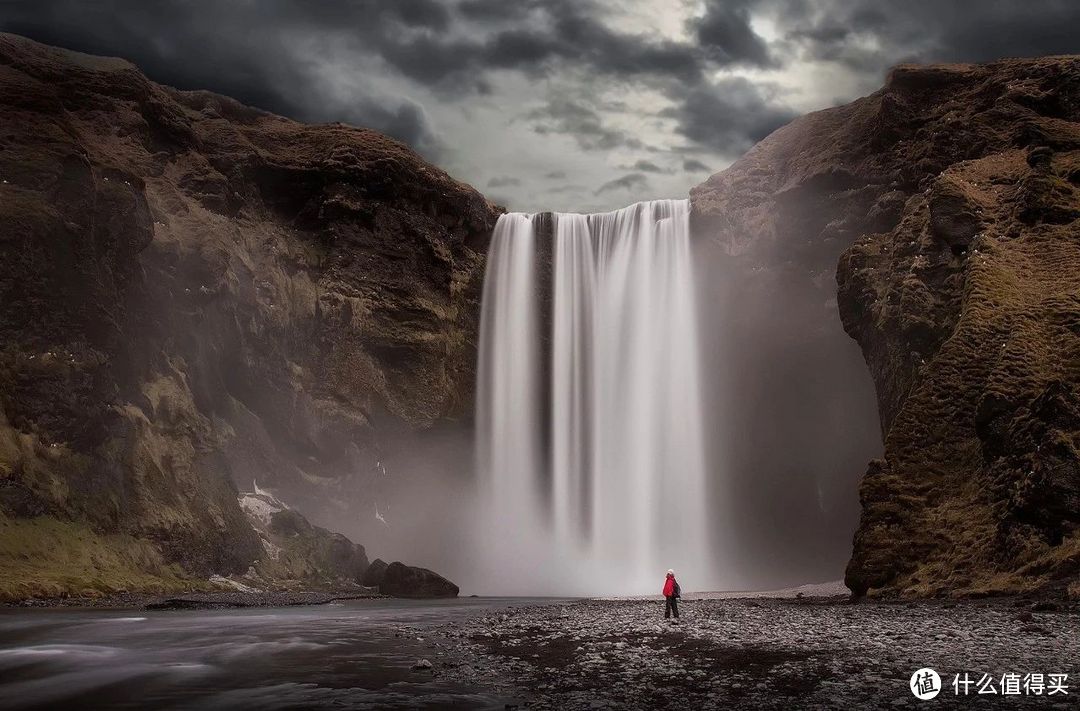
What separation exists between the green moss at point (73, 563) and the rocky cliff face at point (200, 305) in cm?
21

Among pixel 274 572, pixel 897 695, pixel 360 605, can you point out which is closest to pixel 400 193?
pixel 274 572

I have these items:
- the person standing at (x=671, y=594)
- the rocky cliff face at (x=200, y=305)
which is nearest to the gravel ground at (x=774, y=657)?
the person standing at (x=671, y=594)

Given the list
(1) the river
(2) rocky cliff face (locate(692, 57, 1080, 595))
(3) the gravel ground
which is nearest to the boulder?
(1) the river

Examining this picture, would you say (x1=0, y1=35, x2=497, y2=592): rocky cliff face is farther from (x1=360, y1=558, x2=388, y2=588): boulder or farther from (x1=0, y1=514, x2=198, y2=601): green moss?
(x1=360, y1=558, x2=388, y2=588): boulder

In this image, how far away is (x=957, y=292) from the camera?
37.3m

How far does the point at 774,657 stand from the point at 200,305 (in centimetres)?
4693

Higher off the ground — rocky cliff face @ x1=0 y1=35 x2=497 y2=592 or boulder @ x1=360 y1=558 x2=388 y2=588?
rocky cliff face @ x1=0 y1=35 x2=497 y2=592

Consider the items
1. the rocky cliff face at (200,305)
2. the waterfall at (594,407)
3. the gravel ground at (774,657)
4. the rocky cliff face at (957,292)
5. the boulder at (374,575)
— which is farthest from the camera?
the waterfall at (594,407)

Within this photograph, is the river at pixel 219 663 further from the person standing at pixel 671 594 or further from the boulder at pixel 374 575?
the boulder at pixel 374 575

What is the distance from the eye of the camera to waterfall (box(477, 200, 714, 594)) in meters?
60.1

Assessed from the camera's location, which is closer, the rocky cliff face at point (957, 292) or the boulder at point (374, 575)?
the rocky cliff face at point (957, 292)

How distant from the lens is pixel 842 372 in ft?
192

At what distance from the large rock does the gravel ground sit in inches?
907

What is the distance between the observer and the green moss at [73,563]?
32406 mm
